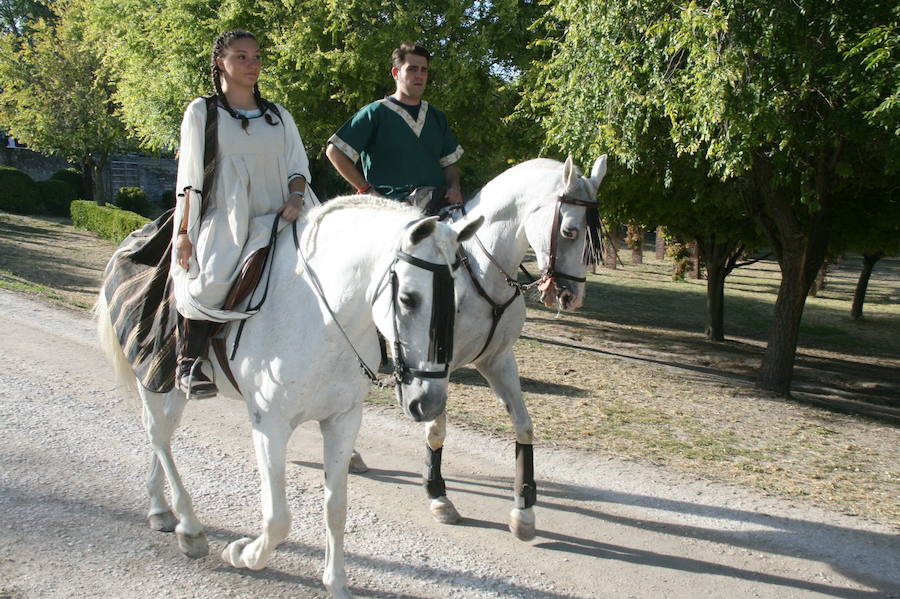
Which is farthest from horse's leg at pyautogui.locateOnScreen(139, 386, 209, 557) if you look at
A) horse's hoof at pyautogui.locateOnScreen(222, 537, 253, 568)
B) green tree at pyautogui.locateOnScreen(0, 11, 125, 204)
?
green tree at pyautogui.locateOnScreen(0, 11, 125, 204)

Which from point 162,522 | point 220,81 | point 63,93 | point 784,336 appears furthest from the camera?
point 63,93

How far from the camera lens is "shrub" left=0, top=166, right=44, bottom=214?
31.8 metres

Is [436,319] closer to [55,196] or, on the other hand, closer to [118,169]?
[55,196]

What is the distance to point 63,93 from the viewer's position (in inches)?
1163

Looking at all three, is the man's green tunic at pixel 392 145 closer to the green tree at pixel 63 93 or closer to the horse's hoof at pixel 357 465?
the horse's hoof at pixel 357 465

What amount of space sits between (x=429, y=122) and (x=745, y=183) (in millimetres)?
6553

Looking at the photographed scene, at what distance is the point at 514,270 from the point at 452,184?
1.08 metres

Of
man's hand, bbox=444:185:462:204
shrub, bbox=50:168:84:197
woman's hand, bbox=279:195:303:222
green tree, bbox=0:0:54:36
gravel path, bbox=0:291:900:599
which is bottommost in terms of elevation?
gravel path, bbox=0:291:900:599

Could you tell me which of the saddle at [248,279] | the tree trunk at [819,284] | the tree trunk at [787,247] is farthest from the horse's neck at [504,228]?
the tree trunk at [819,284]

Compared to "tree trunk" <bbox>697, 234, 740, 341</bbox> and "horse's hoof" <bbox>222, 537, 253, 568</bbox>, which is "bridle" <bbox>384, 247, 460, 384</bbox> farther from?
"tree trunk" <bbox>697, 234, 740, 341</bbox>

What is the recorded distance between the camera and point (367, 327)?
3.40 meters

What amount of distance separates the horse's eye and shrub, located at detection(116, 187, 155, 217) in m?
34.4

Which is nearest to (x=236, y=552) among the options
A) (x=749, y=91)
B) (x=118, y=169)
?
(x=749, y=91)

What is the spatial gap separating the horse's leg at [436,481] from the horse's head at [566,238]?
1.23m
